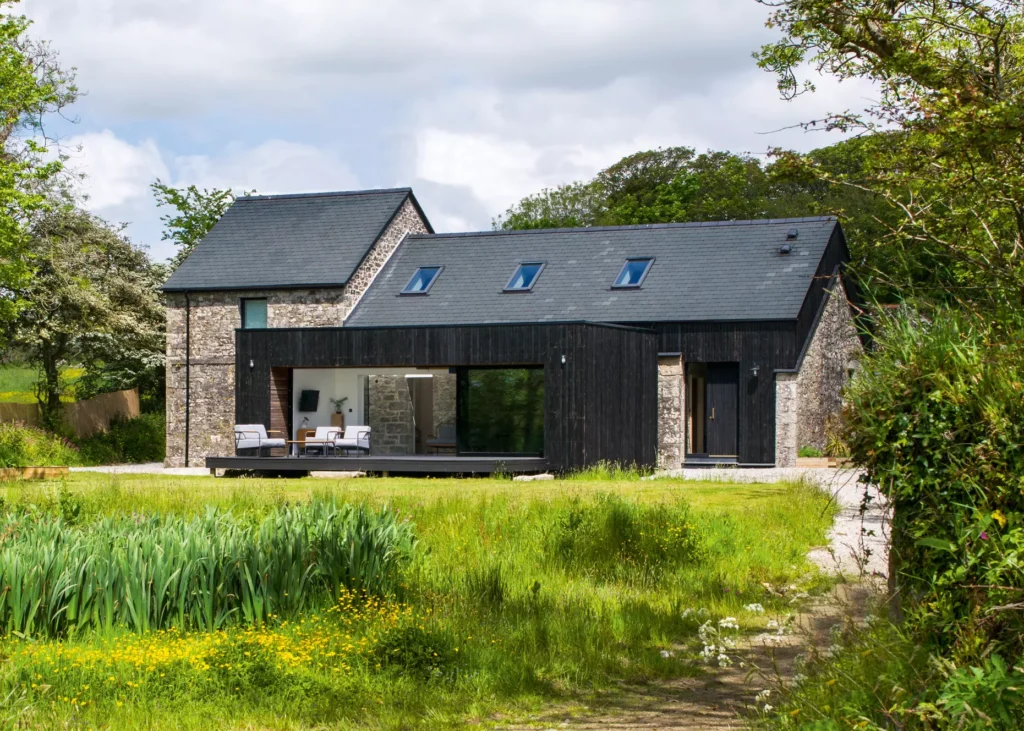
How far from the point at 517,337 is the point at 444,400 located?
415cm

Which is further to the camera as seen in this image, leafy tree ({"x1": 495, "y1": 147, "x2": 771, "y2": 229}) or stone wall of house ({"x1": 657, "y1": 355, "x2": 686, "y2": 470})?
leafy tree ({"x1": 495, "y1": 147, "x2": 771, "y2": 229})

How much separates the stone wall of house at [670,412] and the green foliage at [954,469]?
21057 mm

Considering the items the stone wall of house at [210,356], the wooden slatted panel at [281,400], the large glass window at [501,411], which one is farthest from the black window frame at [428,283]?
the large glass window at [501,411]

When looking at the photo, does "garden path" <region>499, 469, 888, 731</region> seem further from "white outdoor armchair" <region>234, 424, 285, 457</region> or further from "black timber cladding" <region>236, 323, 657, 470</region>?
"white outdoor armchair" <region>234, 424, 285, 457</region>

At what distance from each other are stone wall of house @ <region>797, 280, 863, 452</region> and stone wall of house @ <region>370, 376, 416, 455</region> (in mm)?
9044

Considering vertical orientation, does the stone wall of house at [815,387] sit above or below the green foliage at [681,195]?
below

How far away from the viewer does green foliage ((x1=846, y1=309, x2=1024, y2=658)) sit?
4430 mm

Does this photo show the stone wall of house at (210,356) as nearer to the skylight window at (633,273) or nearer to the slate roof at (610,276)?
the slate roof at (610,276)

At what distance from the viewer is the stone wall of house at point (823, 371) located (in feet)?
87.5

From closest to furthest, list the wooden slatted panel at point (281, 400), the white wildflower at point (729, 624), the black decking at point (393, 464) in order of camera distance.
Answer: the white wildflower at point (729, 624)
the black decking at point (393, 464)
the wooden slatted panel at point (281, 400)

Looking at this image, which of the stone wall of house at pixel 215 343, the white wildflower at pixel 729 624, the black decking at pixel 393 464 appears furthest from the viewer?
the stone wall of house at pixel 215 343

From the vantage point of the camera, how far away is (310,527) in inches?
351

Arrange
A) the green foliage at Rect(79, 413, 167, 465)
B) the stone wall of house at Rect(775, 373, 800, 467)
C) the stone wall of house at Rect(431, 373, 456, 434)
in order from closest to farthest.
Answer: the stone wall of house at Rect(775, 373, 800, 467) < the stone wall of house at Rect(431, 373, 456, 434) < the green foliage at Rect(79, 413, 167, 465)

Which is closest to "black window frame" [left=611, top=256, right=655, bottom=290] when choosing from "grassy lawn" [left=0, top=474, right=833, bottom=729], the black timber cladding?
the black timber cladding
